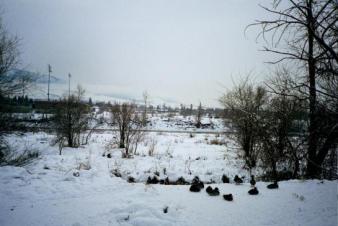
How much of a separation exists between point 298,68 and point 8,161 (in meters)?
10.3

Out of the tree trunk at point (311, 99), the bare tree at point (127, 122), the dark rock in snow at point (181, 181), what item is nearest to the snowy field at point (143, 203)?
the tree trunk at point (311, 99)

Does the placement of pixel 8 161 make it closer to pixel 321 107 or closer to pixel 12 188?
pixel 12 188

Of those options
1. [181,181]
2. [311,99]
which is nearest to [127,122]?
[181,181]

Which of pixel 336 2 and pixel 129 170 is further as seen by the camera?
pixel 129 170

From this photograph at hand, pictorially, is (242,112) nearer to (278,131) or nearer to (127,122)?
(278,131)

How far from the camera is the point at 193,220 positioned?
10.7ft

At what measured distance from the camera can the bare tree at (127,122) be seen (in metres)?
11.8

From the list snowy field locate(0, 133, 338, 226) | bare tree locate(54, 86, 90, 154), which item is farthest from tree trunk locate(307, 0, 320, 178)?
bare tree locate(54, 86, 90, 154)

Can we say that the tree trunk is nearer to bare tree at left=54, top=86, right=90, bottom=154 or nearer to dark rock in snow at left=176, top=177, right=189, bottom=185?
dark rock in snow at left=176, top=177, right=189, bottom=185

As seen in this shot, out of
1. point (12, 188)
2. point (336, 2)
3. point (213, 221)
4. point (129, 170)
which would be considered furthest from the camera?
point (129, 170)

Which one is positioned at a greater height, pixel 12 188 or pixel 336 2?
pixel 336 2

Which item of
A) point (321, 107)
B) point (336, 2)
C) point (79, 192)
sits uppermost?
point (336, 2)

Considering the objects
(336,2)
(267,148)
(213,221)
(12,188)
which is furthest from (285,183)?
(12,188)

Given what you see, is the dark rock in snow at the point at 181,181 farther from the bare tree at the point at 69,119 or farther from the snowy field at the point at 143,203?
the bare tree at the point at 69,119
